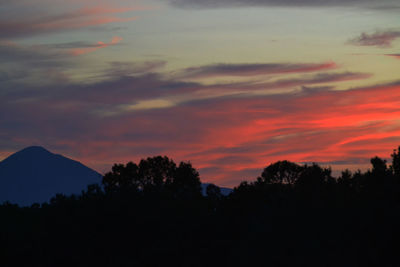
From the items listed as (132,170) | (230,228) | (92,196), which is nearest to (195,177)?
(132,170)

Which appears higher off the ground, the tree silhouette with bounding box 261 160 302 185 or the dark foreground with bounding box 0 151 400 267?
the tree silhouette with bounding box 261 160 302 185

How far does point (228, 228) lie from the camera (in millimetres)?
52625

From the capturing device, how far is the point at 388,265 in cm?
3412

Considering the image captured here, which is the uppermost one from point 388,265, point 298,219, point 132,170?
point 132,170

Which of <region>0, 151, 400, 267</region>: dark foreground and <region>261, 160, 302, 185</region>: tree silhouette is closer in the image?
<region>0, 151, 400, 267</region>: dark foreground

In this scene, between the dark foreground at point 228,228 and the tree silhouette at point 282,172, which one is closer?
the dark foreground at point 228,228

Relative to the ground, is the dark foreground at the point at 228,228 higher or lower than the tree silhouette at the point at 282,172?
lower

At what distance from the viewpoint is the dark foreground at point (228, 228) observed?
121ft

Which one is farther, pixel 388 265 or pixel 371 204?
pixel 371 204

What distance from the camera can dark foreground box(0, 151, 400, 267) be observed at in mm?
36875

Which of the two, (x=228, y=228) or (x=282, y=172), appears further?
(x=282, y=172)

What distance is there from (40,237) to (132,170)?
63301 millimetres

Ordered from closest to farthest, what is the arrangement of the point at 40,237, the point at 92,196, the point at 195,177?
the point at 40,237
the point at 92,196
the point at 195,177

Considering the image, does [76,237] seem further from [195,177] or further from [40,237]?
[195,177]
